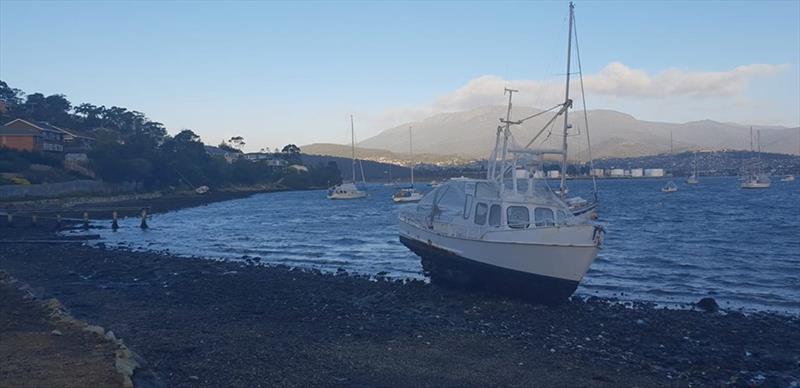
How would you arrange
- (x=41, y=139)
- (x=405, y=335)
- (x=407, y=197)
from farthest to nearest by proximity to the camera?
(x=41, y=139), (x=407, y=197), (x=405, y=335)

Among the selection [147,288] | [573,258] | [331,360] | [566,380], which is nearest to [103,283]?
[147,288]

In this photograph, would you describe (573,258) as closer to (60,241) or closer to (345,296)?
(345,296)

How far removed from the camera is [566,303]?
21469 millimetres

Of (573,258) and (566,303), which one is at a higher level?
(573,258)

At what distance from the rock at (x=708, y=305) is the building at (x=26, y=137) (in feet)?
276

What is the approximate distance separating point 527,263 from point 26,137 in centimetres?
8619

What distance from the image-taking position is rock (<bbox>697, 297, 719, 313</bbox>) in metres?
21.5

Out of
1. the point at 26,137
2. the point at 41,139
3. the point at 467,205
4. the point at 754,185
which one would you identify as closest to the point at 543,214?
the point at 467,205

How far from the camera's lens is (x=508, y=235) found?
21312mm

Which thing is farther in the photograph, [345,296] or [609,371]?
[345,296]

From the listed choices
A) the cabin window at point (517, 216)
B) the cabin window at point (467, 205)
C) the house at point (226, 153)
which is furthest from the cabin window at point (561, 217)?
the house at point (226, 153)

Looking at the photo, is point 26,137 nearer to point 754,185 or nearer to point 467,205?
point 467,205

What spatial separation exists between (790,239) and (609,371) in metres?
33.7

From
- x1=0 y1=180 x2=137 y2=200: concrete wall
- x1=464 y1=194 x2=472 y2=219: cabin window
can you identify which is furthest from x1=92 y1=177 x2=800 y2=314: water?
x1=0 y1=180 x2=137 y2=200: concrete wall
